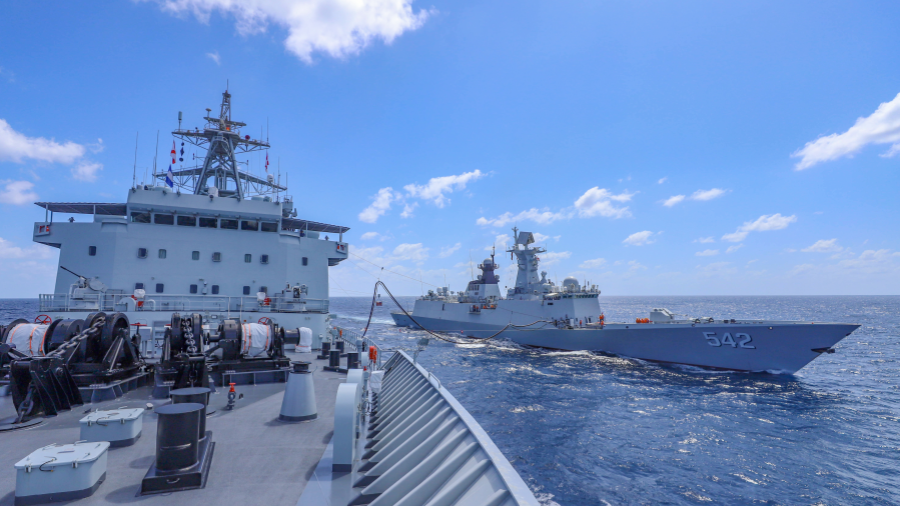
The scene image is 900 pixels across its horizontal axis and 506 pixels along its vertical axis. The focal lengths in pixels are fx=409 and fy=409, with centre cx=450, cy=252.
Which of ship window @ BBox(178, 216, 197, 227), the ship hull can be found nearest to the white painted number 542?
the ship hull

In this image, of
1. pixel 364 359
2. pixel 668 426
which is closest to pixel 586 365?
pixel 668 426

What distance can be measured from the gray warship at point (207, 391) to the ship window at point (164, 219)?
1.6 inches

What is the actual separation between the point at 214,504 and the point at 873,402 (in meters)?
24.8

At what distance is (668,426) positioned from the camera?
13.7 meters

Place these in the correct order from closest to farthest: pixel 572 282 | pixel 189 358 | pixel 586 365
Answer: pixel 189 358 → pixel 586 365 → pixel 572 282

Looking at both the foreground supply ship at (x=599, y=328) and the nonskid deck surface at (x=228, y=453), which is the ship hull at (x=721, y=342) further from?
the nonskid deck surface at (x=228, y=453)

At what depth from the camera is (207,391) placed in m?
5.46

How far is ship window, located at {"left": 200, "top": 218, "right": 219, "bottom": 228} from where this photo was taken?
16.8m

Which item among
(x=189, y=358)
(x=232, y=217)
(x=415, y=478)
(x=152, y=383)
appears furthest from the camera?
(x=232, y=217)

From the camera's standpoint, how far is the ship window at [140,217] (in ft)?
53.8

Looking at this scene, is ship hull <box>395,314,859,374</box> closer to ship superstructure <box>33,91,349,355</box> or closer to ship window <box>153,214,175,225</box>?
ship superstructure <box>33,91,349,355</box>

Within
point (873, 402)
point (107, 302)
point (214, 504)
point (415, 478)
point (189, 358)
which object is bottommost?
point (873, 402)

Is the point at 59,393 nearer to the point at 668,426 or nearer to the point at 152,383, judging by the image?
the point at 152,383

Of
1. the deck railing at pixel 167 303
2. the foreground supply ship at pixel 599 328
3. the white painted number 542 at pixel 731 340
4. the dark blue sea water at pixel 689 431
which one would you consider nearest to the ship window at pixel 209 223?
the deck railing at pixel 167 303
